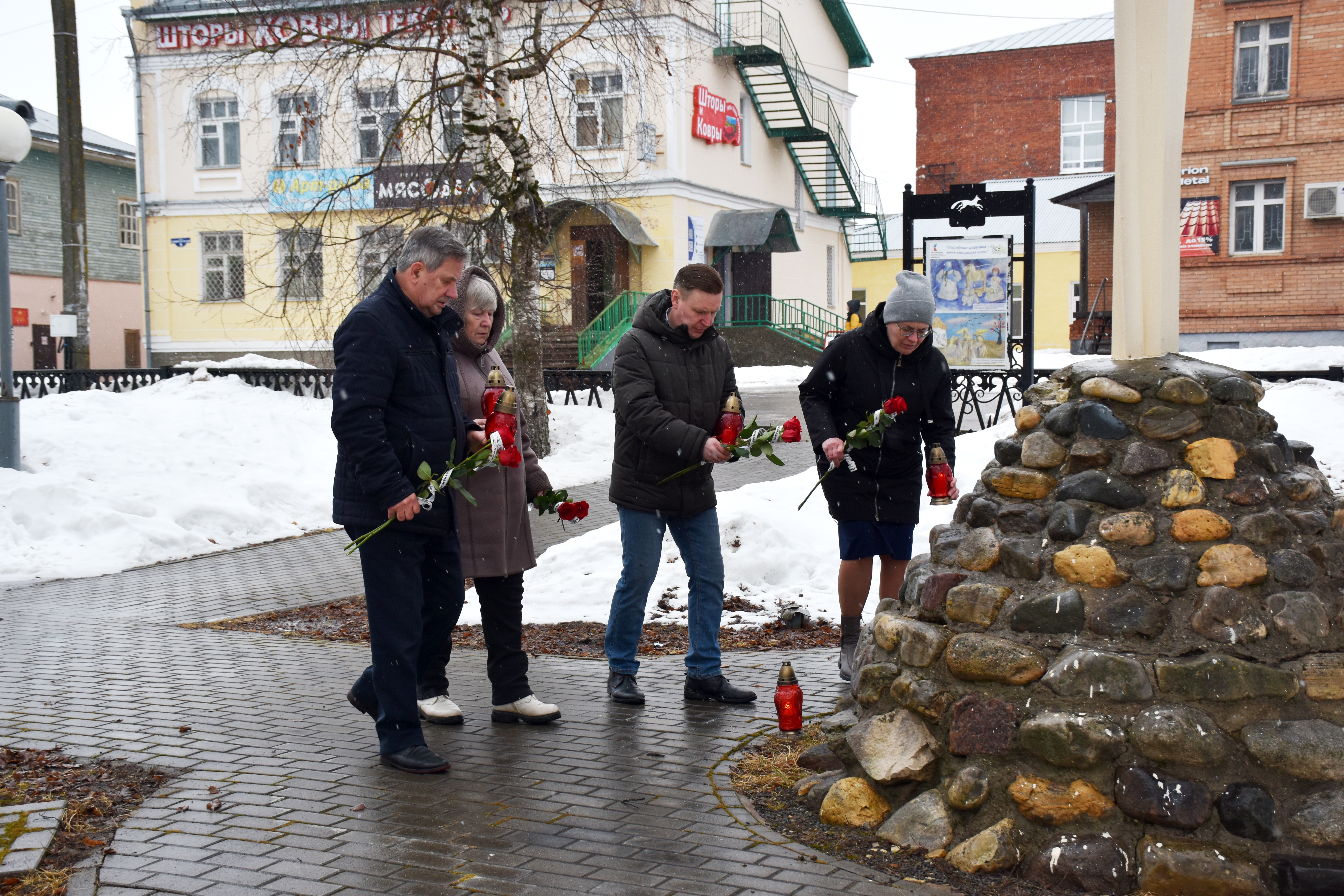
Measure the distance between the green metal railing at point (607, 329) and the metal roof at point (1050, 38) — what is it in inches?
863

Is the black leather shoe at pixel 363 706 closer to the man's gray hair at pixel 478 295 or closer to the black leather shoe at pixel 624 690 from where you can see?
the black leather shoe at pixel 624 690

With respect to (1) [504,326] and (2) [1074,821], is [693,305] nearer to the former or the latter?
(1) [504,326]

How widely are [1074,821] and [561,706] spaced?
108 inches

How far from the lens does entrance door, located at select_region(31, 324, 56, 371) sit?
3528 cm

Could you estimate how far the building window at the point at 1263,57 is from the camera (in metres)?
26.9

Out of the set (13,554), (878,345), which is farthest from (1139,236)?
(13,554)

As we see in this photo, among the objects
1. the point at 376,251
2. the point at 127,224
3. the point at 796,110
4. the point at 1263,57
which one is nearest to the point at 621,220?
the point at 796,110

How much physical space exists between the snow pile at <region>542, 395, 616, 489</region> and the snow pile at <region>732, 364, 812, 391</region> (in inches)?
209

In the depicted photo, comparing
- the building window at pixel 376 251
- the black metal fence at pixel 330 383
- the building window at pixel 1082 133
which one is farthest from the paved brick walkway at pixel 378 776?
the building window at pixel 1082 133

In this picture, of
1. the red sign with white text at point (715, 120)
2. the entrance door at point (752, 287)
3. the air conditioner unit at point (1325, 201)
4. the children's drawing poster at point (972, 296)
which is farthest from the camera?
the entrance door at point (752, 287)

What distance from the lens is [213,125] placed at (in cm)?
3281

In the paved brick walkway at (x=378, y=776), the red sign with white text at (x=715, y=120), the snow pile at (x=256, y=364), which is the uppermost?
the red sign with white text at (x=715, y=120)

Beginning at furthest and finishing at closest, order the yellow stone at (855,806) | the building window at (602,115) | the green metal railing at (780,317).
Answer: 1. the green metal railing at (780,317)
2. the building window at (602,115)
3. the yellow stone at (855,806)

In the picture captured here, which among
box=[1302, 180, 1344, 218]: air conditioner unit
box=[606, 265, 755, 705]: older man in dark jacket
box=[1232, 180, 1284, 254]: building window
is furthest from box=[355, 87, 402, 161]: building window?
box=[1302, 180, 1344, 218]: air conditioner unit
